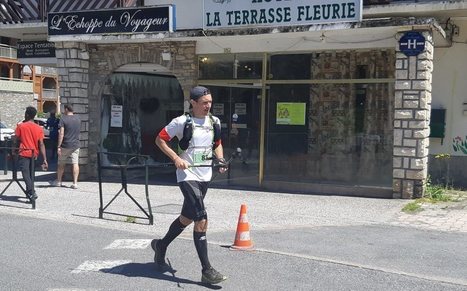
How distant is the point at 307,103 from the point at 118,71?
17.5 ft

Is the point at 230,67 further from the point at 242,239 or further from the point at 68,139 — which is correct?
the point at 242,239

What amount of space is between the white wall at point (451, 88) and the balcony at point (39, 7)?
7.52m

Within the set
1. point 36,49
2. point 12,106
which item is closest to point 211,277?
point 36,49

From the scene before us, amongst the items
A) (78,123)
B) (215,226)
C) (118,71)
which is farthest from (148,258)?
(118,71)

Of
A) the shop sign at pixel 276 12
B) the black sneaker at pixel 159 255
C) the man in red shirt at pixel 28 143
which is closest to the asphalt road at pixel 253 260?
the black sneaker at pixel 159 255

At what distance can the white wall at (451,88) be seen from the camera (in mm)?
13062

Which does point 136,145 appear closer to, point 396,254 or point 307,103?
point 307,103

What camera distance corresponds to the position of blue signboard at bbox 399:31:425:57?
1138cm

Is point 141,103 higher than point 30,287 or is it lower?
higher

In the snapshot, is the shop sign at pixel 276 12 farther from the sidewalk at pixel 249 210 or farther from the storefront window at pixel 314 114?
the sidewalk at pixel 249 210

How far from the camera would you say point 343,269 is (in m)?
6.67

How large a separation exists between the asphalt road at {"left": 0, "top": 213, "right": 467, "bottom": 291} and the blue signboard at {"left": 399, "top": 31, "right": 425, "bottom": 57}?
4.01 meters

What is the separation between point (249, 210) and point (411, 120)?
3726mm

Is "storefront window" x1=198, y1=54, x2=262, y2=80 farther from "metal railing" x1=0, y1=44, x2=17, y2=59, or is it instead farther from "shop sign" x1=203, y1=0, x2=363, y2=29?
"metal railing" x1=0, y1=44, x2=17, y2=59
